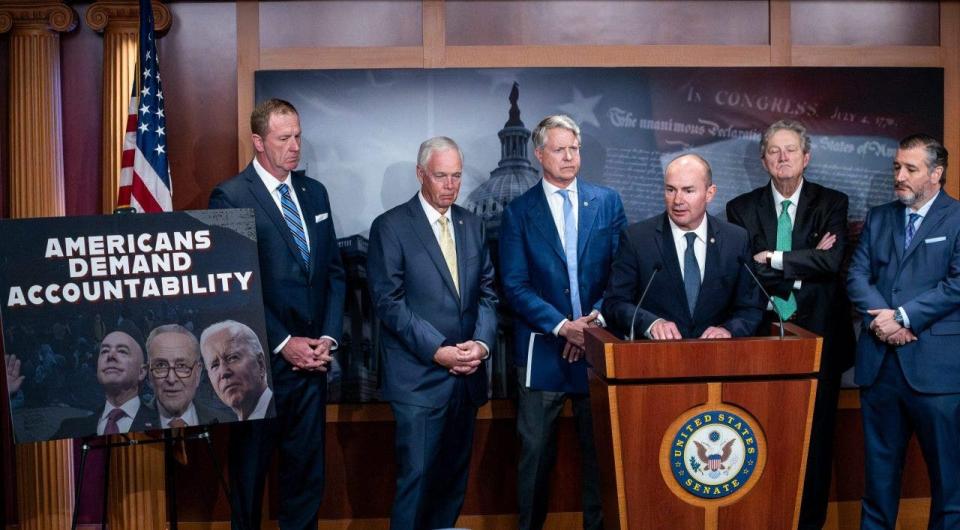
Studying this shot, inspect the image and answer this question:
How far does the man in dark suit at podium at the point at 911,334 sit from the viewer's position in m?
3.95

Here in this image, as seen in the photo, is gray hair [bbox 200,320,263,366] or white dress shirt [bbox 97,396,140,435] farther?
gray hair [bbox 200,320,263,366]

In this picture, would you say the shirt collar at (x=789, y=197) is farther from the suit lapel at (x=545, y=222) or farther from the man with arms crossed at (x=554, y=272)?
the suit lapel at (x=545, y=222)

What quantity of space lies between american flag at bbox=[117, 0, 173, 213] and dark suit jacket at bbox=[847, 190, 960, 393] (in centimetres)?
315

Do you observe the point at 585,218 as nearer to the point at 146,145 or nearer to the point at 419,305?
the point at 419,305

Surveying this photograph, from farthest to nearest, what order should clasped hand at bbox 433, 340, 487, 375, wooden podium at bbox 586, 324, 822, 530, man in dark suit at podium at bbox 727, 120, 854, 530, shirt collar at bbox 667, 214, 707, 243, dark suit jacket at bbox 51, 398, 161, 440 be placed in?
1. man in dark suit at podium at bbox 727, 120, 854, 530
2. clasped hand at bbox 433, 340, 487, 375
3. shirt collar at bbox 667, 214, 707, 243
4. dark suit jacket at bbox 51, 398, 161, 440
5. wooden podium at bbox 586, 324, 822, 530

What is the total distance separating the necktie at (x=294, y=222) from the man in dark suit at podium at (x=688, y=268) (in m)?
1.31

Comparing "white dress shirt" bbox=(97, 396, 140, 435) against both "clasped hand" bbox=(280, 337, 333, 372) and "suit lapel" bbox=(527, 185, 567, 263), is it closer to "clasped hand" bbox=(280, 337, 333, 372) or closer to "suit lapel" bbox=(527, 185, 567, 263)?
"clasped hand" bbox=(280, 337, 333, 372)

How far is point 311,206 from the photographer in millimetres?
4121

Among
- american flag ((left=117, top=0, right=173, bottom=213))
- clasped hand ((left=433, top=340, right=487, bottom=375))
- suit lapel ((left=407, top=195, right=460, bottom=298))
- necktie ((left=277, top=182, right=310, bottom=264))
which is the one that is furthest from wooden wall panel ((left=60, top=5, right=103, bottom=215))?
clasped hand ((left=433, top=340, right=487, bottom=375))

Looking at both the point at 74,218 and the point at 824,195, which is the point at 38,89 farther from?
the point at 824,195

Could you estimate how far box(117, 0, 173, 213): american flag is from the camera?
168 inches

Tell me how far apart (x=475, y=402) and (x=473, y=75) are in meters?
1.67


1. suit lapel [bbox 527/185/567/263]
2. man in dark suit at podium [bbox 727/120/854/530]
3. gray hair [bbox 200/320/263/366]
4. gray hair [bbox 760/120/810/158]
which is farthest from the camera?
gray hair [bbox 760/120/810/158]

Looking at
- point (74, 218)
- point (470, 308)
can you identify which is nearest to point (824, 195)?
point (470, 308)
